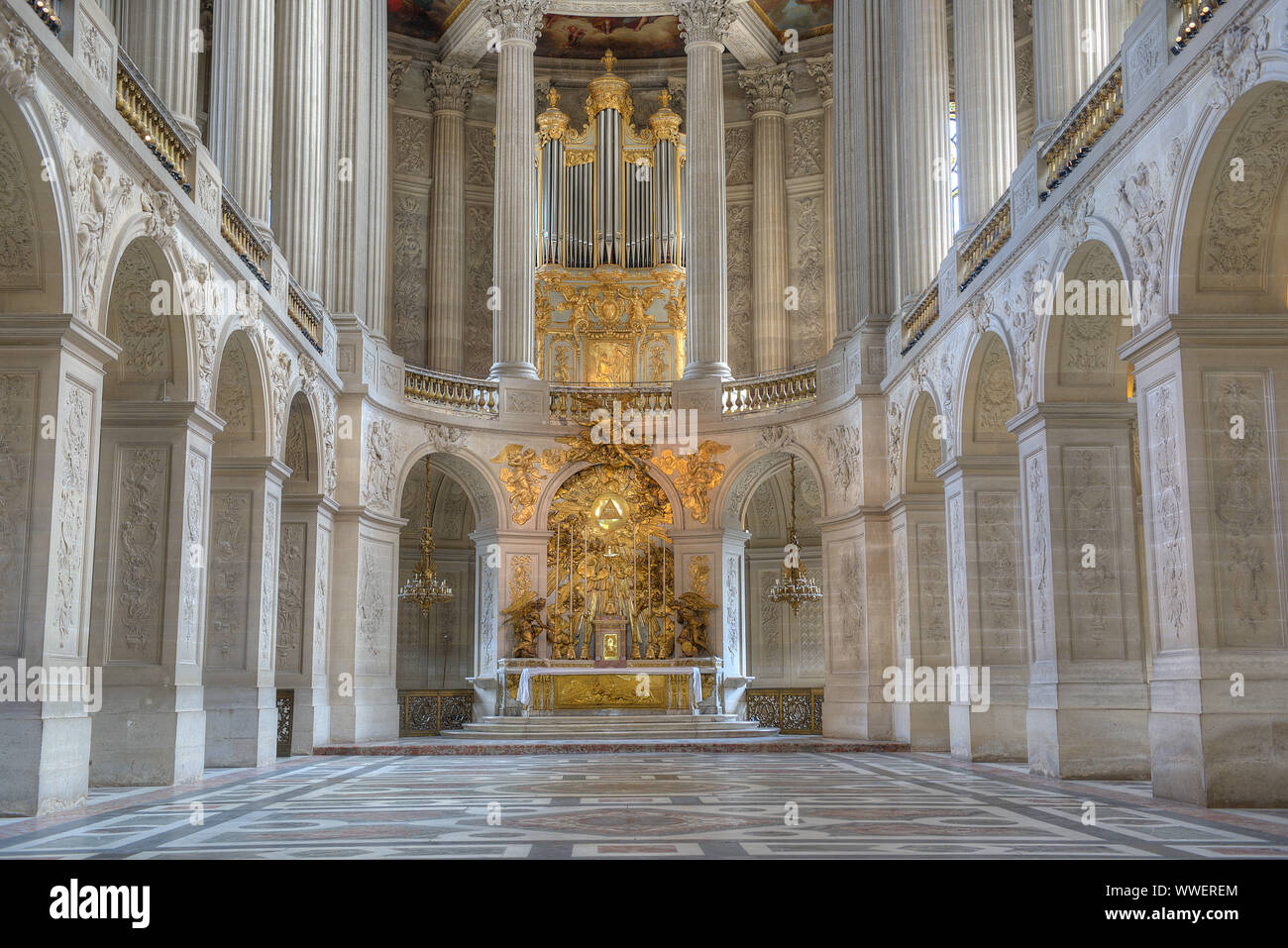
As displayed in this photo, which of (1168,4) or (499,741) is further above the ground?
(1168,4)

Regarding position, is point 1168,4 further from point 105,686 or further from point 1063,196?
point 105,686

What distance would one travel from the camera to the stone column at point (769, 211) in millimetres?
28953

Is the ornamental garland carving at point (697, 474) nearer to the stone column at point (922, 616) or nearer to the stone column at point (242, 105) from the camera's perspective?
the stone column at point (922, 616)

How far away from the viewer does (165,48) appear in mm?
14102

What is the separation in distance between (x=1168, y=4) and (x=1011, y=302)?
445 cm

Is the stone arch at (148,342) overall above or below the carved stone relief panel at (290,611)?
above

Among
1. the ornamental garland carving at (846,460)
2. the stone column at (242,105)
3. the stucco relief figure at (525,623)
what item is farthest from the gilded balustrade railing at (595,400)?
the stone column at (242,105)

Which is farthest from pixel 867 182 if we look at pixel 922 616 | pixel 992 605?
pixel 992 605

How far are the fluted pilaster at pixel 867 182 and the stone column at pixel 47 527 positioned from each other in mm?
14197

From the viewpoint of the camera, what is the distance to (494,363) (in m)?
25.6

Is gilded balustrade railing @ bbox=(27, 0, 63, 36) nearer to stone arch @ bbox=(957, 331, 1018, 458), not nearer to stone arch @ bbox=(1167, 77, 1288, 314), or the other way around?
stone arch @ bbox=(1167, 77, 1288, 314)

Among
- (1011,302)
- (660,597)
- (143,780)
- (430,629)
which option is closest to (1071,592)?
(1011,302)

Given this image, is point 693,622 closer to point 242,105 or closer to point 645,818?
point 242,105

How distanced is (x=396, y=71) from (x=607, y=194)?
5.29 metres
